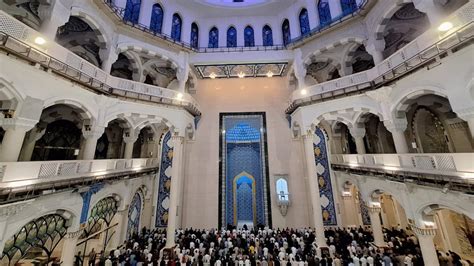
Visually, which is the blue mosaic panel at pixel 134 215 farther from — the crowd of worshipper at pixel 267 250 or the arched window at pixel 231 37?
the arched window at pixel 231 37

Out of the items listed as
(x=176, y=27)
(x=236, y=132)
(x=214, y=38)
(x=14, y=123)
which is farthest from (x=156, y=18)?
(x=14, y=123)

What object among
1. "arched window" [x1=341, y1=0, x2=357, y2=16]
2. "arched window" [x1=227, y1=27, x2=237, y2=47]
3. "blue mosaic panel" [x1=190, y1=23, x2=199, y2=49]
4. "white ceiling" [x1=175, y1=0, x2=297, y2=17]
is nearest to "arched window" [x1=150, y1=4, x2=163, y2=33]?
"white ceiling" [x1=175, y1=0, x2=297, y2=17]

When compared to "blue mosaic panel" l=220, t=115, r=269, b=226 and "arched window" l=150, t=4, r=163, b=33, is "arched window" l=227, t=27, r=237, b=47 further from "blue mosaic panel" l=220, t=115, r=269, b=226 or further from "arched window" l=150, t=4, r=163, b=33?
"blue mosaic panel" l=220, t=115, r=269, b=226

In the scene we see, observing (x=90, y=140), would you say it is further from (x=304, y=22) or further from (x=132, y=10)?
(x=304, y=22)

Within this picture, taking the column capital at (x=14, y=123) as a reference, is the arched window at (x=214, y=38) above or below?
above

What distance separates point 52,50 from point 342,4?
41.7 feet

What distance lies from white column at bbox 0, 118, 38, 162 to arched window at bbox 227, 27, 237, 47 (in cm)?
1084

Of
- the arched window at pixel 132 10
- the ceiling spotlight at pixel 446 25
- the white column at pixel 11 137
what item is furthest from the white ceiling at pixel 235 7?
the white column at pixel 11 137

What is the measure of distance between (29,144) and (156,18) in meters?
8.56

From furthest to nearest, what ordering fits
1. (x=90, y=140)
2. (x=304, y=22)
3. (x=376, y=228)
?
(x=304, y=22), (x=376, y=228), (x=90, y=140)

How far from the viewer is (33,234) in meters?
5.95

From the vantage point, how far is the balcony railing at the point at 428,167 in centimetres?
493

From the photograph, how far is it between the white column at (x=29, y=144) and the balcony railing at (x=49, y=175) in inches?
126

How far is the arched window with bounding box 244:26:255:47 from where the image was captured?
13.2 m
